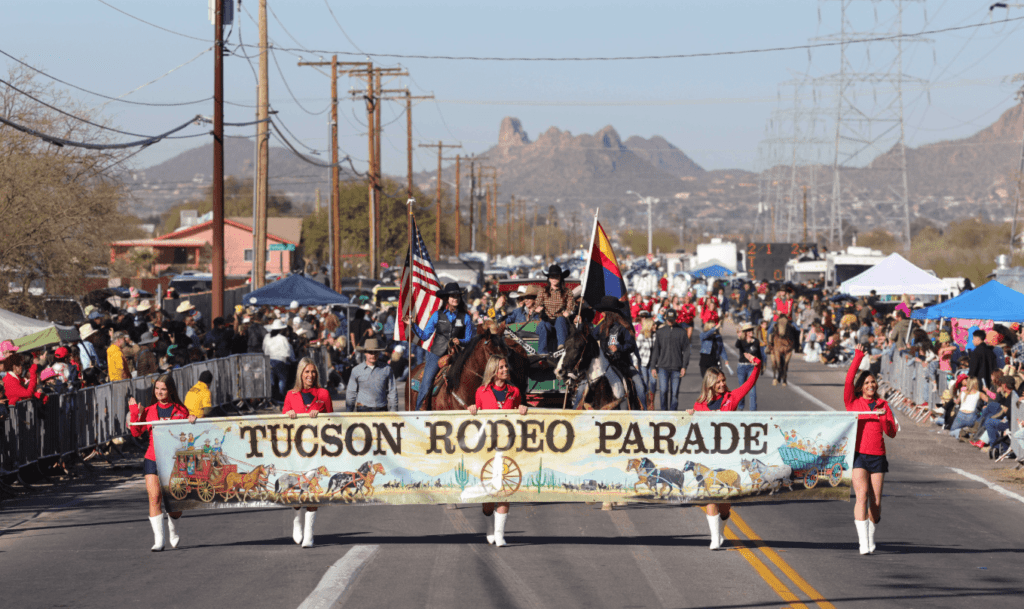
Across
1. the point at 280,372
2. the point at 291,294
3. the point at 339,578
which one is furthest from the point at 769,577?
the point at 291,294

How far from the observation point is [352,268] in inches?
3108

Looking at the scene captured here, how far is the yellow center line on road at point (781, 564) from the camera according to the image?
887cm

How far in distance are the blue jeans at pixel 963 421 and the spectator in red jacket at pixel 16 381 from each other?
14094 millimetres

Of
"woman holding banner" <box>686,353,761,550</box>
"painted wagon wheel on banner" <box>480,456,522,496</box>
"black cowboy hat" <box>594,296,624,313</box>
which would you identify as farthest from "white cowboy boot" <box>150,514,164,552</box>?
"black cowboy hat" <box>594,296,624,313</box>

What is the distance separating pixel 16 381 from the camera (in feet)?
49.0

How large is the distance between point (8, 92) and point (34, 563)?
25.4 m

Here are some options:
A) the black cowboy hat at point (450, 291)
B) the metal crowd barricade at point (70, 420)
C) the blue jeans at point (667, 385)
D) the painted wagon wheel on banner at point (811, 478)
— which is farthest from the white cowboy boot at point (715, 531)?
the blue jeans at point (667, 385)

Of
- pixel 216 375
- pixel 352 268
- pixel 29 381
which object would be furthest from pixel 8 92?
pixel 352 268

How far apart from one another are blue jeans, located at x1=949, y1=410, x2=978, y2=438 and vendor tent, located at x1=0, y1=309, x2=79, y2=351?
1428 centimetres

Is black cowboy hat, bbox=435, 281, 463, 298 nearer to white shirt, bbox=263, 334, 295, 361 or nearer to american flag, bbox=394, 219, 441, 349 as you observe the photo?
american flag, bbox=394, 219, 441, 349

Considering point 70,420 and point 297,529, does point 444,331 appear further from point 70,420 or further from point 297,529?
point 70,420

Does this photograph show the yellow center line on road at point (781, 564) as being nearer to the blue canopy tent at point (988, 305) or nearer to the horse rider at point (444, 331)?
the horse rider at point (444, 331)

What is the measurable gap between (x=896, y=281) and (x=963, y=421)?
11162 mm

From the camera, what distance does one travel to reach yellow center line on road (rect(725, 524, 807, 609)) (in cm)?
880
